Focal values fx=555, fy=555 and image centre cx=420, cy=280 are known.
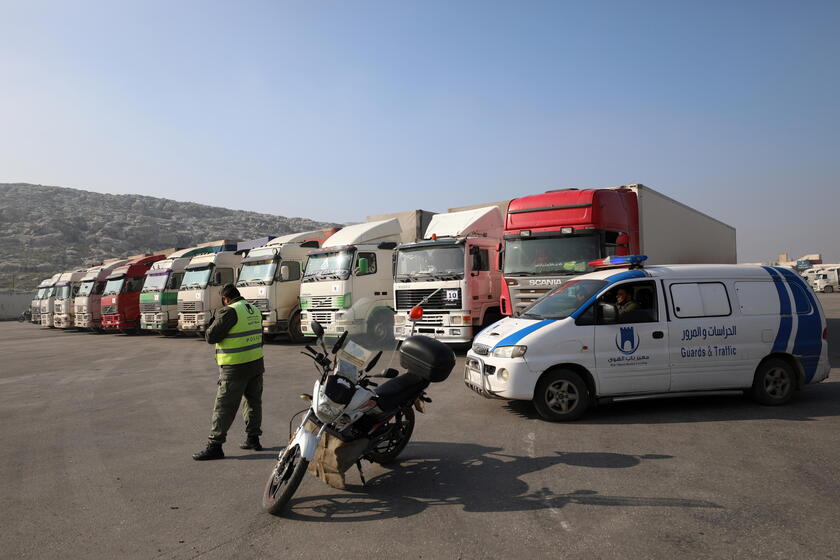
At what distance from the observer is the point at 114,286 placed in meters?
25.3

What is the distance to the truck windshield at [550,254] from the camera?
10.6 meters

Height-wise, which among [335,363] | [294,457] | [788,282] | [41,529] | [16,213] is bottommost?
[41,529]

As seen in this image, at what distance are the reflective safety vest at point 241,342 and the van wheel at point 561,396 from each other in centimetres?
327

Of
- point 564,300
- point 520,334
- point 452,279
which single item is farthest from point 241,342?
point 452,279

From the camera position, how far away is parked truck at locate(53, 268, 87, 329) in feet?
95.4

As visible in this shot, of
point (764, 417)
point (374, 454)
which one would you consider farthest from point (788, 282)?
point (374, 454)

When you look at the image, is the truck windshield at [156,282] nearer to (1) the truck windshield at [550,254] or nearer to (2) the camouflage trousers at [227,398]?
(1) the truck windshield at [550,254]

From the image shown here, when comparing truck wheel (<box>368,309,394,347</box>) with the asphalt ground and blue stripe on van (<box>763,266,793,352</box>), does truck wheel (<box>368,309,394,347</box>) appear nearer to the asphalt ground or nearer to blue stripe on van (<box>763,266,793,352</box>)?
the asphalt ground

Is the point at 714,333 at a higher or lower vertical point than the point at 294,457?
higher

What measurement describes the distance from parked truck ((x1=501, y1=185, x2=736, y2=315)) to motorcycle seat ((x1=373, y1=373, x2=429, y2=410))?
5413 mm

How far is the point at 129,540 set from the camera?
3779 mm

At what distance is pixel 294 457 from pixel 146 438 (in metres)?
3.14

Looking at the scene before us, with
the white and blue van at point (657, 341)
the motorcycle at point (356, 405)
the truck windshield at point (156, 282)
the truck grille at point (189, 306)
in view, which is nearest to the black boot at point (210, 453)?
the motorcycle at point (356, 405)

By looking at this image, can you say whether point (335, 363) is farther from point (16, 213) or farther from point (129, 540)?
point (16, 213)
